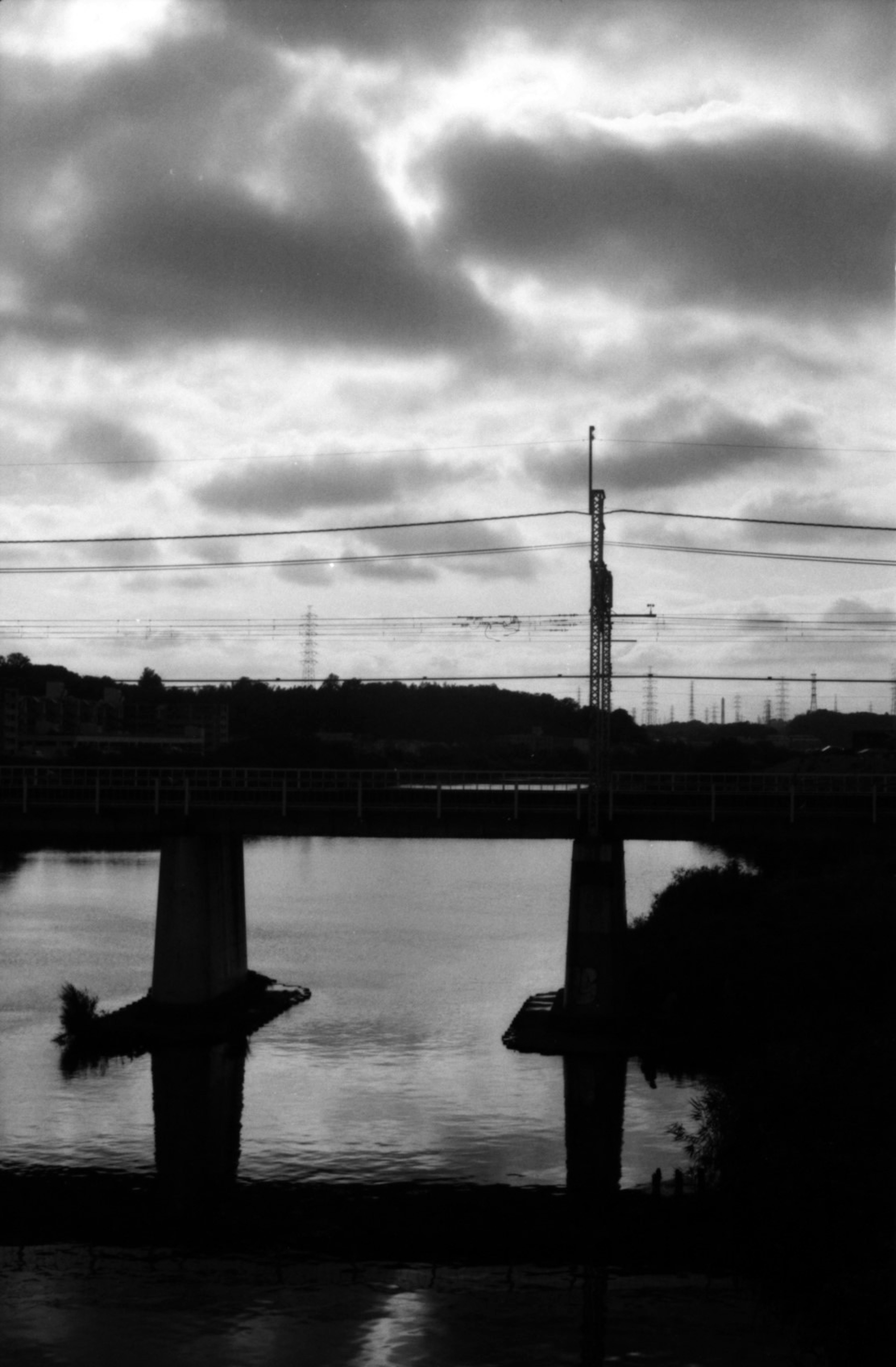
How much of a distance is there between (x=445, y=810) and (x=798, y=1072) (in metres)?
17.8

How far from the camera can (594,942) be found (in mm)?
38875

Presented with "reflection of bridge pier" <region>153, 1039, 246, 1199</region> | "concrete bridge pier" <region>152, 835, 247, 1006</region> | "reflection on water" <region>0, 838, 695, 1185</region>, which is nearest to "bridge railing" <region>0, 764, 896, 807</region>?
"concrete bridge pier" <region>152, 835, 247, 1006</region>

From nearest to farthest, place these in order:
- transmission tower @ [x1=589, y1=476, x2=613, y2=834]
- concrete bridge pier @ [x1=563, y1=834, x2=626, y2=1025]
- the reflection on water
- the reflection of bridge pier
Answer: the reflection of bridge pier → the reflection on water → transmission tower @ [x1=589, y1=476, x2=613, y2=834] → concrete bridge pier @ [x1=563, y1=834, x2=626, y2=1025]

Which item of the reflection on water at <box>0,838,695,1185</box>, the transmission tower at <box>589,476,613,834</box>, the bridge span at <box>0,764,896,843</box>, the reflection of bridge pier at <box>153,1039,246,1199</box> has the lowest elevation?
the reflection of bridge pier at <box>153,1039,246,1199</box>

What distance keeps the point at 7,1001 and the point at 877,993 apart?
23.8 m

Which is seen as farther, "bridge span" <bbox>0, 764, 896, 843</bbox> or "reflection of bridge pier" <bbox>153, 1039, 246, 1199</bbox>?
"bridge span" <bbox>0, 764, 896, 843</bbox>

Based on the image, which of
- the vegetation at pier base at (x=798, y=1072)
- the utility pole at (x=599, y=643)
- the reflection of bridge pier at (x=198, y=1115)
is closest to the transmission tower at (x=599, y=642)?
the utility pole at (x=599, y=643)

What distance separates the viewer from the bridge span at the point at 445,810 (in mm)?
41094

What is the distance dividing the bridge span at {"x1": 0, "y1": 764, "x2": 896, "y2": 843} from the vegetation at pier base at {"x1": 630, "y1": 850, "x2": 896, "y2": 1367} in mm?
2967

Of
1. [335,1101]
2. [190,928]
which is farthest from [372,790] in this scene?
[335,1101]

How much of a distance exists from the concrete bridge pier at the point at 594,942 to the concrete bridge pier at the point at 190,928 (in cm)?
984

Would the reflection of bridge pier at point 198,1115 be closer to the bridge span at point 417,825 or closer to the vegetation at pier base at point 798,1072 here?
the bridge span at point 417,825

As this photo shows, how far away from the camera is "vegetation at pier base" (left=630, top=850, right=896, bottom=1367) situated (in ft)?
66.3

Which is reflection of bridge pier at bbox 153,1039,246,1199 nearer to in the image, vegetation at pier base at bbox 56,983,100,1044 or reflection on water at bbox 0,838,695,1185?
reflection on water at bbox 0,838,695,1185
